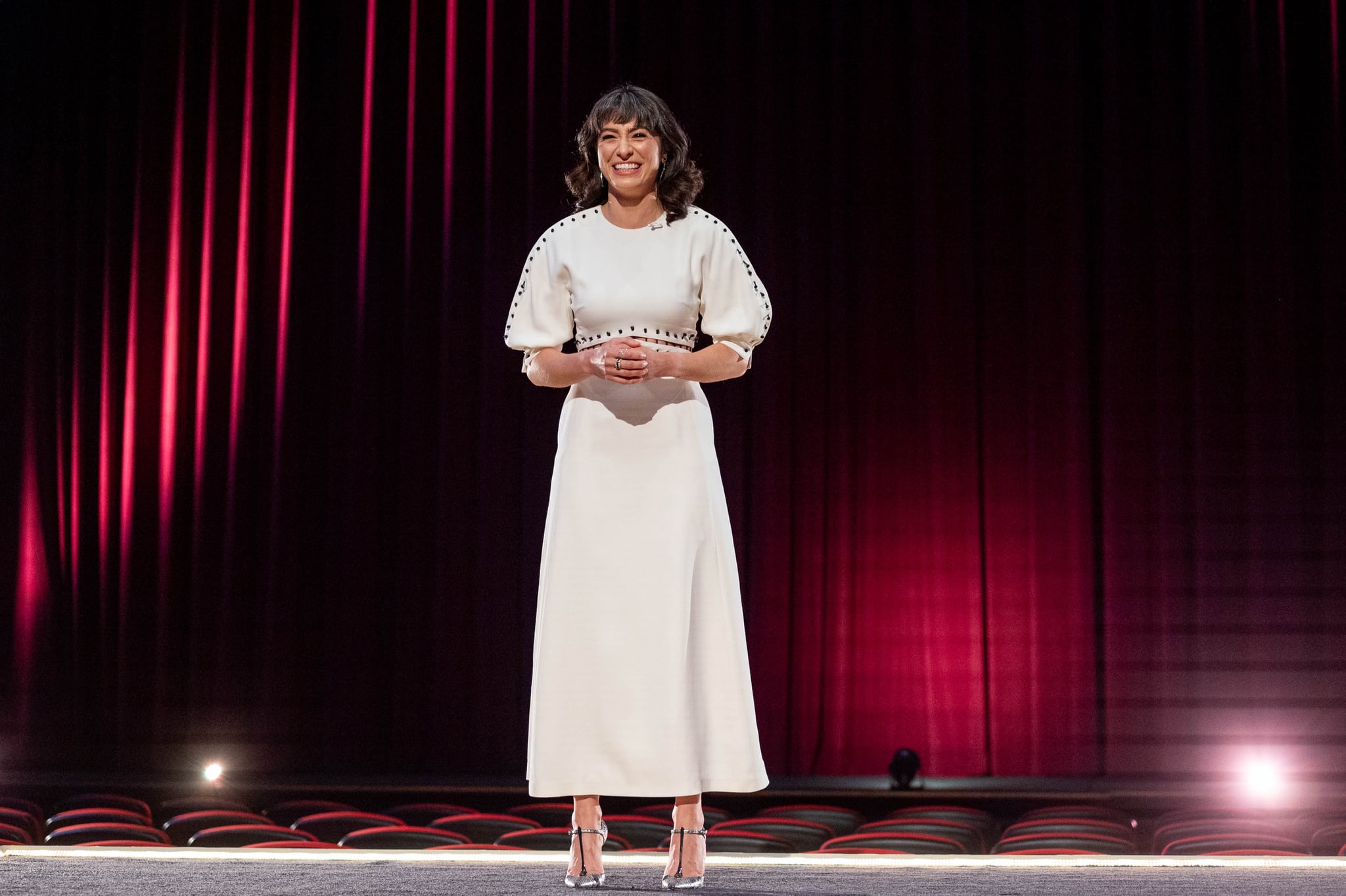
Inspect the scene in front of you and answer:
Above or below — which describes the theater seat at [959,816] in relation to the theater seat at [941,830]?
below

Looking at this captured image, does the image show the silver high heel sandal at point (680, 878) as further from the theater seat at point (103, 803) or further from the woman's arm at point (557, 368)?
the theater seat at point (103, 803)

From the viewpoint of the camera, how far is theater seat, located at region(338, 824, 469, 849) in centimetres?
310

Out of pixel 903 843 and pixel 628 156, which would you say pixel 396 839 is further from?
pixel 628 156

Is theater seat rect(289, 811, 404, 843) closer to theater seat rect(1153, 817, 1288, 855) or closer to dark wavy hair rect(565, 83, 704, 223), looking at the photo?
theater seat rect(1153, 817, 1288, 855)

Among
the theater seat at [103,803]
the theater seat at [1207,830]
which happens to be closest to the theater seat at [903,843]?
the theater seat at [1207,830]

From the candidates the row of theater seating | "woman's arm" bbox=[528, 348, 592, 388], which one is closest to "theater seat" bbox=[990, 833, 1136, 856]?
the row of theater seating

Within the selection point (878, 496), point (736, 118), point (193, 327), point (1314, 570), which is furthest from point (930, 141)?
point (193, 327)

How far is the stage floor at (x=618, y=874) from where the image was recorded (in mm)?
1787

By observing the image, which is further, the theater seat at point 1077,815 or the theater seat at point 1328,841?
the theater seat at point 1077,815

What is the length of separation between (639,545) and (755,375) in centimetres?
487

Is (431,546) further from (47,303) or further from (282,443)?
(47,303)

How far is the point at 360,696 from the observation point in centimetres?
654

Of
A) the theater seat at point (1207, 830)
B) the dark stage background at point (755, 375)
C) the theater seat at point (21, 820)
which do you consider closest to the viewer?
the theater seat at point (1207, 830)

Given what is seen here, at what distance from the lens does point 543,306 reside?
1.99m
